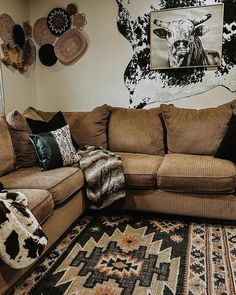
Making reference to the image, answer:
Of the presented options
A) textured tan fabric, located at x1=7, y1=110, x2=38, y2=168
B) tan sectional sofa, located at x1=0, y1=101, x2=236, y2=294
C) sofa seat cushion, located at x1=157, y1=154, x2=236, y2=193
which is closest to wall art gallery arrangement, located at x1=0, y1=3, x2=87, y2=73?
tan sectional sofa, located at x1=0, y1=101, x2=236, y2=294

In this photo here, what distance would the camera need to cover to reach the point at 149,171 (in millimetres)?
2562

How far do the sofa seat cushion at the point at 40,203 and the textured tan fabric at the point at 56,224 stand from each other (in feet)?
0.38

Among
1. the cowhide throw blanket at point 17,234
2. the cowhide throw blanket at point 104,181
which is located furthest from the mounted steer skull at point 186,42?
the cowhide throw blanket at point 17,234

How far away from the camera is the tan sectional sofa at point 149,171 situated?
2.16 meters

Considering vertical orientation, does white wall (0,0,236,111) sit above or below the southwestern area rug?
above

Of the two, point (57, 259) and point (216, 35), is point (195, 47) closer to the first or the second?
point (216, 35)

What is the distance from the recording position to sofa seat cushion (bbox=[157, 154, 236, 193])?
7.78 feet

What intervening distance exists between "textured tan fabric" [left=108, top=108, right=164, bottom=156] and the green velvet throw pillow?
A: 0.66 metres

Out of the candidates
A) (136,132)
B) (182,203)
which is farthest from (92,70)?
(182,203)

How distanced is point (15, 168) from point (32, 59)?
1.75 m

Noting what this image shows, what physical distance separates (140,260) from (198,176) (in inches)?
32.1

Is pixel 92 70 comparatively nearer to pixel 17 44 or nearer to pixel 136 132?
pixel 17 44

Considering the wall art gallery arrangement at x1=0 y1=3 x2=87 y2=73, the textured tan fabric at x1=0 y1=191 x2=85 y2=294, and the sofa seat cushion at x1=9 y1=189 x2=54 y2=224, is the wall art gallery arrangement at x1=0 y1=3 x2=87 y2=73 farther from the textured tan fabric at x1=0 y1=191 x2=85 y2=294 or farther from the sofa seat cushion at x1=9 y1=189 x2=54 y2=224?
the sofa seat cushion at x1=9 y1=189 x2=54 y2=224

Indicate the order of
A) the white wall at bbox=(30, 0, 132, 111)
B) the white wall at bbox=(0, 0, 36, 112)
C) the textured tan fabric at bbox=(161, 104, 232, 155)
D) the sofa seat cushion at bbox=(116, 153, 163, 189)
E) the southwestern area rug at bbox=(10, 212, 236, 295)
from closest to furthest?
the southwestern area rug at bbox=(10, 212, 236, 295)
the sofa seat cushion at bbox=(116, 153, 163, 189)
the textured tan fabric at bbox=(161, 104, 232, 155)
the white wall at bbox=(0, 0, 36, 112)
the white wall at bbox=(30, 0, 132, 111)
